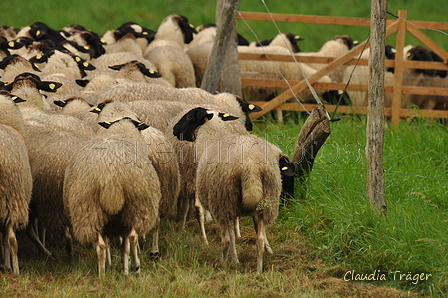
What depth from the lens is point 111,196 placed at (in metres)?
4.54

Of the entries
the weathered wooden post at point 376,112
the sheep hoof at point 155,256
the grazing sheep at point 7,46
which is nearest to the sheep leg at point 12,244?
the sheep hoof at point 155,256

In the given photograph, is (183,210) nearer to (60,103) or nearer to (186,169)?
(186,169)

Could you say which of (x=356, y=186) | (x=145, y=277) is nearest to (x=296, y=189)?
(x=356, y=186)

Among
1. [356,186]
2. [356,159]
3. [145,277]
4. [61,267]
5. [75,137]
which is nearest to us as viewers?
[145,277]

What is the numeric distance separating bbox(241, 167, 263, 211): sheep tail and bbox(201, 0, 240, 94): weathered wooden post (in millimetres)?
4076

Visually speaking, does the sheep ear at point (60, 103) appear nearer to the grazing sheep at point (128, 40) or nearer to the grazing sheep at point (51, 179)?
the grazing sheep at point (51, 179)

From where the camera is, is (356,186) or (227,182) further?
(356,186)

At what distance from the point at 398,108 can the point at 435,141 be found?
1.82m

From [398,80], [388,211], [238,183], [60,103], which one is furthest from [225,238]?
[398,80]

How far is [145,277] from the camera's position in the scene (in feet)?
15.4

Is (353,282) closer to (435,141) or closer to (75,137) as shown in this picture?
(75,137)

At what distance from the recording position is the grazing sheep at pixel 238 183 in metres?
4.82

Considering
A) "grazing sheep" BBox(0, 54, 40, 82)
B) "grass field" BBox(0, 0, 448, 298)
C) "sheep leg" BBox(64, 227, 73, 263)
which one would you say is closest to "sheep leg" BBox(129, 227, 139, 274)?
"grass field" BBox(0, 0, 448, 298)

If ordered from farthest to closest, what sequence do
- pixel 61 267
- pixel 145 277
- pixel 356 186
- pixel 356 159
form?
pixel 356 159
pixel 356 186
pixel 61 267
pixel 145 277
